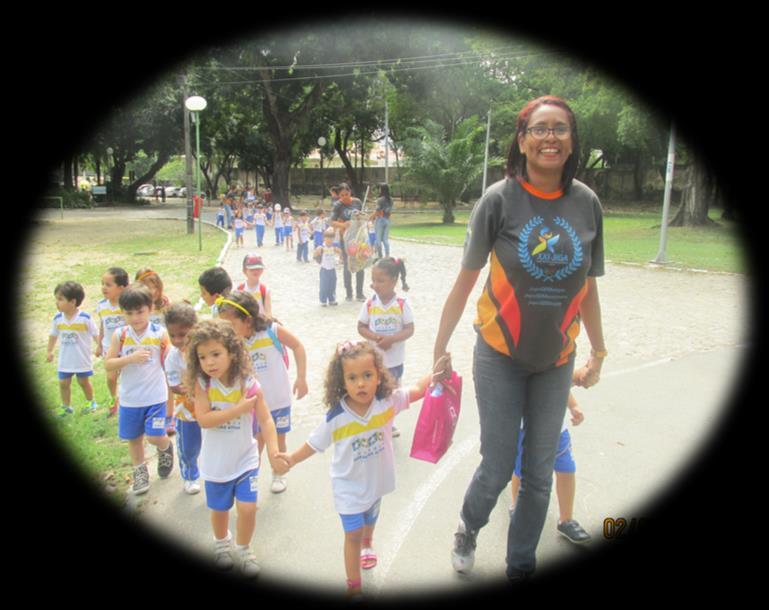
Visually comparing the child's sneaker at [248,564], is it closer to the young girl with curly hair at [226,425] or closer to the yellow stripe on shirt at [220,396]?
the young girl with curly hair at [226,425]

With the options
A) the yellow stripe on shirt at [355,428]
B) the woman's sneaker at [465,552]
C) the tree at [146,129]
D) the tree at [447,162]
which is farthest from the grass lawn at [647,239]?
the tree at [146,129]

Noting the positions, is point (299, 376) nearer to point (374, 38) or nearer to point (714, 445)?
point (714, 445)

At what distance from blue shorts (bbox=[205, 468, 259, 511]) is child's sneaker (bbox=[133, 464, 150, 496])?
3.35 ft

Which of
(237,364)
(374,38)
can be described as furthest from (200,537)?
(374,38)

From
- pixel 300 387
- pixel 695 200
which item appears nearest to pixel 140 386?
pixel 300 387

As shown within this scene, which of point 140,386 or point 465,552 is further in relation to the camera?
point 140,386

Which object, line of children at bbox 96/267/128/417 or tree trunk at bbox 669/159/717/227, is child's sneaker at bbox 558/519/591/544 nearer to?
line of children at bbox 96/267/128/417

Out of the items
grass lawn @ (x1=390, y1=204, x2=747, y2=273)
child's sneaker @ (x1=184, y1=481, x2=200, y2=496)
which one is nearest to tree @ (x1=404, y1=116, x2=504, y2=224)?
grass lawn @ (x1=390, y1=204, x2=747, y2=273)

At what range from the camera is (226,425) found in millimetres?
3188

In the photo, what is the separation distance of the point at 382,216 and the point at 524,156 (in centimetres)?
1193

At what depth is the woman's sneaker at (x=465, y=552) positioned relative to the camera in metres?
3.08

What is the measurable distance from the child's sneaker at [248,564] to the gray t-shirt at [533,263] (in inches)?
63.6

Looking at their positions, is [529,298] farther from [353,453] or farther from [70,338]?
[70,338]

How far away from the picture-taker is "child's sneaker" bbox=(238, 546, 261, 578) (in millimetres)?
3109
